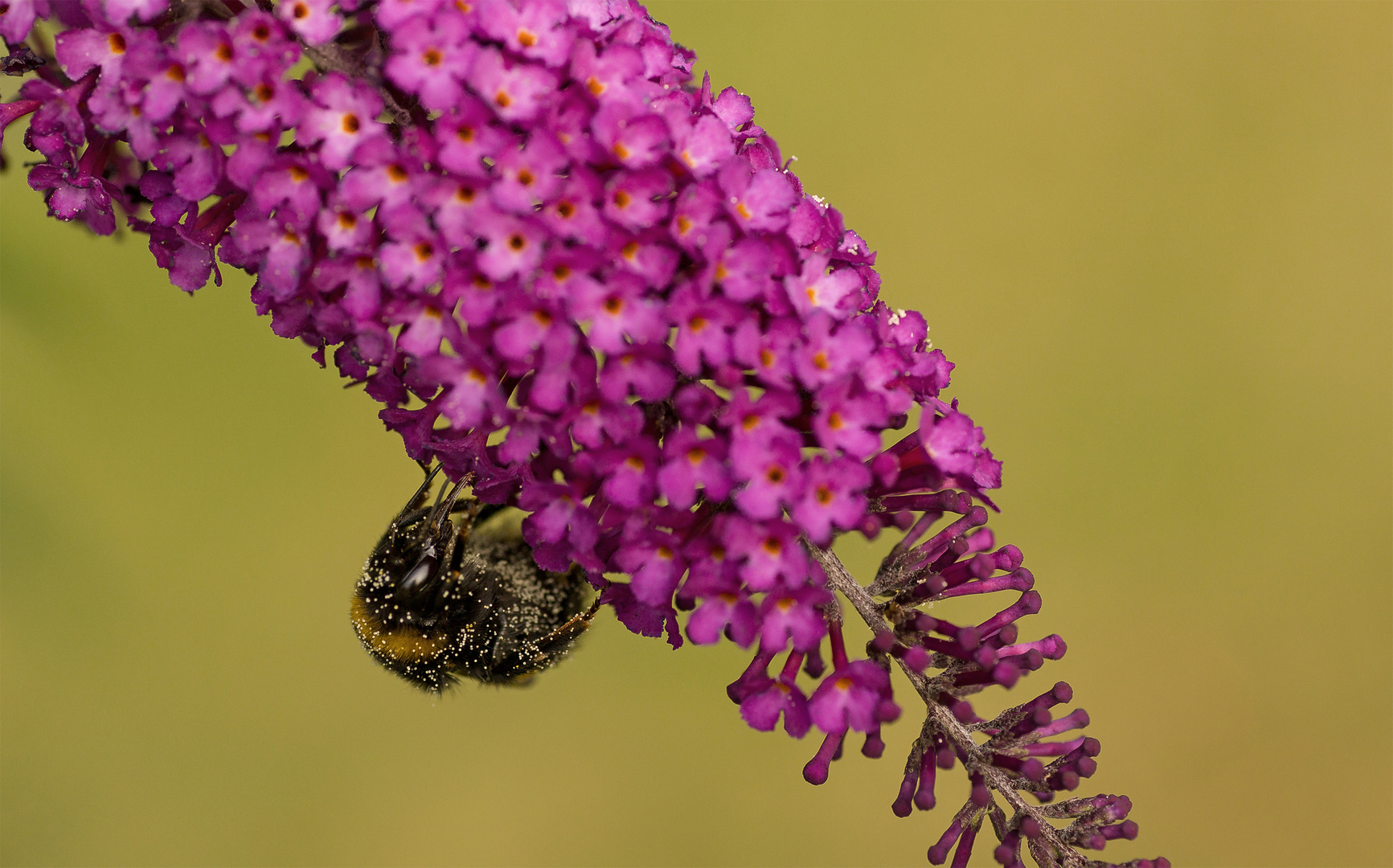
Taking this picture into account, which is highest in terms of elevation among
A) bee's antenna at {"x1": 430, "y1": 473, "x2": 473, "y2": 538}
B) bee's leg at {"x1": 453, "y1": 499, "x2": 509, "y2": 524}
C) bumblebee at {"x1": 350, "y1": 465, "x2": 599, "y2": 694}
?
bee's leg at {"x1": 453, "y1": 499, "x2": 509, "y2": 524}

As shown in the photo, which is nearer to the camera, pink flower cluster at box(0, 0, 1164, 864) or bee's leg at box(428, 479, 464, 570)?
pink flower cluster at box(0, 0, 1164, 864)

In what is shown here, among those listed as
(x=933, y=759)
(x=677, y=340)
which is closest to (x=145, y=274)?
(x=677, y=340)

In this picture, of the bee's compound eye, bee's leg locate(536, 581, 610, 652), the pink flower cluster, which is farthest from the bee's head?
the pink flower cluster

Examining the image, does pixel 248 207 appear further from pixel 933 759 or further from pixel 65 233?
pixel 65 233

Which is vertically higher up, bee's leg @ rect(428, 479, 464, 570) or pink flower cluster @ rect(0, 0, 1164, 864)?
pink flower cluster @ rect(0, 0, 1164, 864)

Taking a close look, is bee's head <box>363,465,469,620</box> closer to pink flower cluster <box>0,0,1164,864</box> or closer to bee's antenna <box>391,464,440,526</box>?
bee's antenna <box>391,464,440,526</box>

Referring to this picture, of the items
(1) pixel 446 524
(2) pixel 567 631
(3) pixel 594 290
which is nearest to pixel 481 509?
(1) pixel 446 524

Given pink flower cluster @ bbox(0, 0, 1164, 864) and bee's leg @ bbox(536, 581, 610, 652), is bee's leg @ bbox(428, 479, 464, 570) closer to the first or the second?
bee's leg @ bbox(536, 581, 610, 652)

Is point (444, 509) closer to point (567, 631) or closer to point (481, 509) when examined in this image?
point (481, 509)
